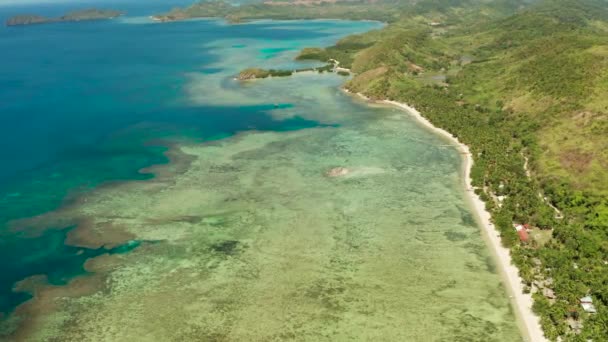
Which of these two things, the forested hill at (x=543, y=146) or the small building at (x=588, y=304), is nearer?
the small building at (x=588, y=304)

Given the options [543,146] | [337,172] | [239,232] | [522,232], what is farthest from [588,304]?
[543,146]

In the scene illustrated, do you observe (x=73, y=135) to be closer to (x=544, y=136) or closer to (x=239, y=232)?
(x=239, y=232)

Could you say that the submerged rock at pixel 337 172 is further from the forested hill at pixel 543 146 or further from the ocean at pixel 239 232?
the forested hill at pixel 543 146

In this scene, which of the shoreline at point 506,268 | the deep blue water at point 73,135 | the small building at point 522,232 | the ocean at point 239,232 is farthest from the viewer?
the deep blue water at point 73,135

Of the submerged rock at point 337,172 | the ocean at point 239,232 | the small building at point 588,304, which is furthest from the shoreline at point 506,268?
the submerged rock at point 337,172

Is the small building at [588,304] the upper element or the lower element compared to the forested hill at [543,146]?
lower

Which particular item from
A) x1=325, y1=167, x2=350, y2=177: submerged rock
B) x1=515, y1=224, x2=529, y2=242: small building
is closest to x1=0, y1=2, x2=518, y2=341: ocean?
x1=325, y1=167, x2=350, y2=177: submerged rock

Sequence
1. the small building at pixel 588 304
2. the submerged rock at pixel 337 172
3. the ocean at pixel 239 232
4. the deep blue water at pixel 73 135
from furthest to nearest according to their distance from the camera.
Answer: the submerged rock at pixel 337 172
the deep blue water at pixel 73 135
the ocean at pixel 239 232
the small building at pixel 588 304

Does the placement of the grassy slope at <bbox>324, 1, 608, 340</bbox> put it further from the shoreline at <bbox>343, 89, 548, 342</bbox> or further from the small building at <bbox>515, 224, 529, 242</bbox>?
the small building at <bbox>515, 224, 529, 242</bbox>

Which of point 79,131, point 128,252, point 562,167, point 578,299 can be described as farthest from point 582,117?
point 79,131
